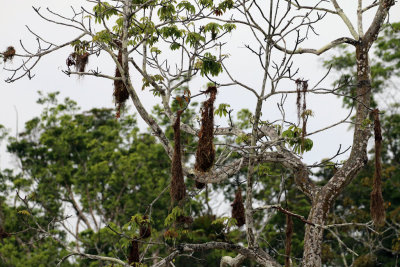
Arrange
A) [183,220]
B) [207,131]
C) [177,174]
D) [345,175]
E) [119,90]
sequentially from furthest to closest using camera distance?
1. [183,220]
2. [119,90]
3. [345,175]
4. [177,174]
5. [207,131]

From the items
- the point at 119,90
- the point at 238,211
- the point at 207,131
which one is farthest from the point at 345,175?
the point at 119,90

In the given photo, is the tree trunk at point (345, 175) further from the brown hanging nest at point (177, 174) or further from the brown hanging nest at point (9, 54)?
the brown hanging nest at point (9, 54)

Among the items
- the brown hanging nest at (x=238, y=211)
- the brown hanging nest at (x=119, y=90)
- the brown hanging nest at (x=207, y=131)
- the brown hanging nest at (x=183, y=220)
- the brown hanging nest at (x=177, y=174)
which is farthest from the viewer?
the brown hanging nest at (x=183, y=220)

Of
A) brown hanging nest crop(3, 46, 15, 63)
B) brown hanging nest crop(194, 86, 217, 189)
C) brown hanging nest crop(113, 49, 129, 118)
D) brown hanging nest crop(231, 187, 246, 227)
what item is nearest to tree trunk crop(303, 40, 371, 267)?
brown hanging nest crop(231, 187, 246, 227)

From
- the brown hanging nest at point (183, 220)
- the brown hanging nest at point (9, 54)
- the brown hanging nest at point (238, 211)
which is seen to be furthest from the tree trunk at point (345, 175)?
the brown hanging nest at point (9, 54)

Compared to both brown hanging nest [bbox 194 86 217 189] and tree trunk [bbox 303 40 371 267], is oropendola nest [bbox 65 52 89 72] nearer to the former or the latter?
brown hanging nest [bbox 194 86 217 189]

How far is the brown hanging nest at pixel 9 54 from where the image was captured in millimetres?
7223

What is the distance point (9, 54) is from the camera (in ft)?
23.7

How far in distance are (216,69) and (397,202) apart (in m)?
13.0

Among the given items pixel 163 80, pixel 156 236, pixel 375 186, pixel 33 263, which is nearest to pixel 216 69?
pixel 163 80

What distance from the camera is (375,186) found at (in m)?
5.95

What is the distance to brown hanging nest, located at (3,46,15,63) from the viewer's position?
7223 millimetres

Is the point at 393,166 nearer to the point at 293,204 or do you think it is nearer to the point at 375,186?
the point at 293,204

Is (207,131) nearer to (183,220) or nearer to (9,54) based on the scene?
(183,220)
